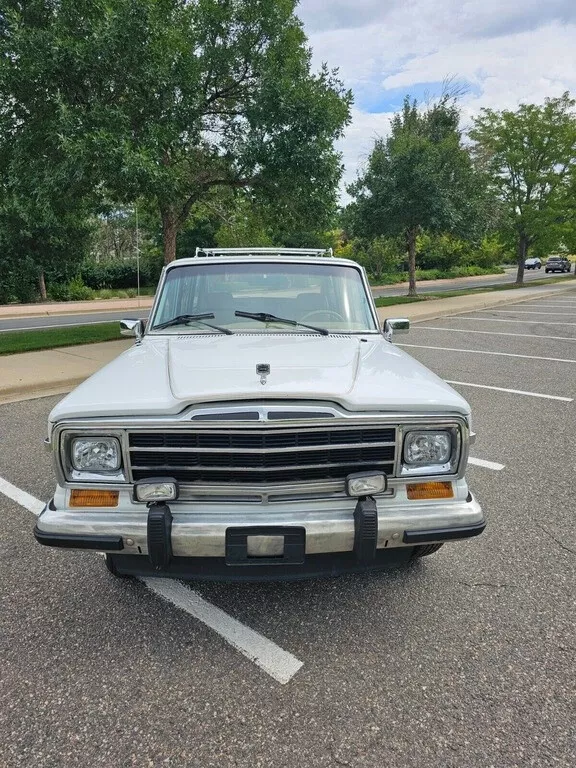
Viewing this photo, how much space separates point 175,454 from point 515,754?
172 centimetres

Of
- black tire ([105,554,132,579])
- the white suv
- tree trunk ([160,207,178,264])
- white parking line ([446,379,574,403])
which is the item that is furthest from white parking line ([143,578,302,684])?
tree trunk ([160,207,178,264])

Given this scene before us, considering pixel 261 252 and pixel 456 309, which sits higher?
pixel 261 252

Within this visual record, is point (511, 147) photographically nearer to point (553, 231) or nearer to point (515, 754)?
point (553, 231)

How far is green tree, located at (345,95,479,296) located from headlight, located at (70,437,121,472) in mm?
18025

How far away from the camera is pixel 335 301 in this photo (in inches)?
151

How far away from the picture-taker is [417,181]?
1823 cm

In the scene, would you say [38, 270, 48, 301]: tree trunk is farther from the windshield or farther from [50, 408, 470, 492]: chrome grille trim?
[50, 408, 470, 492]: chrome grille trim

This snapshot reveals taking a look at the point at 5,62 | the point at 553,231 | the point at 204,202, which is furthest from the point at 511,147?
the point at 5,62

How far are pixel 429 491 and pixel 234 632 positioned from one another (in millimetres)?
1144

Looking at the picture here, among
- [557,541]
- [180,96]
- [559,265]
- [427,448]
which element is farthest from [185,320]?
[559,265]

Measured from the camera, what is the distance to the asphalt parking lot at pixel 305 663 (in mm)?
1973

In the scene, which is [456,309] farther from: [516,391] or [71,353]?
[71,353]

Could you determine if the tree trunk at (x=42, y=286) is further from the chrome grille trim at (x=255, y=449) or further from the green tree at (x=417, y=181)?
the chrome grille trim at (x=255, y=449)

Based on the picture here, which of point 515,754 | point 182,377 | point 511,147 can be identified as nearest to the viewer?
point 515,754
